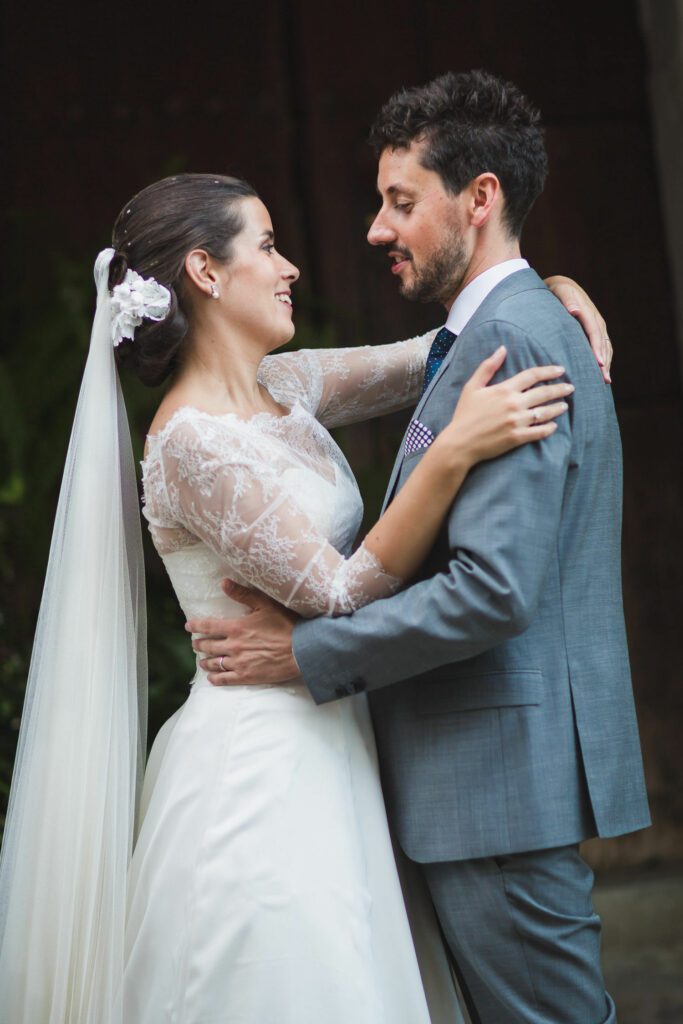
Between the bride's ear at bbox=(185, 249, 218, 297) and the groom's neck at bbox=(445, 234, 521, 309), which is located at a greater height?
the bride's ear at bbox=(185, 249, 218, 297)

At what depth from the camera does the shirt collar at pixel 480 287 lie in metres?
2.47

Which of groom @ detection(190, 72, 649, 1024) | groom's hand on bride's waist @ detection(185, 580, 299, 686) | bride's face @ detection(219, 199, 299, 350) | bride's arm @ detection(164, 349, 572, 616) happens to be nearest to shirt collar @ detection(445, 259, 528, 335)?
groom @ detection(190, 72, 649, 1024)

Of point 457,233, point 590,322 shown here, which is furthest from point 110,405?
point 590,322

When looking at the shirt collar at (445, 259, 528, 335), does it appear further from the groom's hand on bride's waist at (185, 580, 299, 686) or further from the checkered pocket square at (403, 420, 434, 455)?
the groom's hand on bride's waist at (185, 580, 299, 686)

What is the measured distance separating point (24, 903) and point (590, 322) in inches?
62.7

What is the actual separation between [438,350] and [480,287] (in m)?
0.17

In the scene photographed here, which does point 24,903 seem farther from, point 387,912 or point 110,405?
point 110,405

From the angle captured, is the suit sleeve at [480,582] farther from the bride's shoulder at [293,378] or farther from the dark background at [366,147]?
the dark background at [366,147]

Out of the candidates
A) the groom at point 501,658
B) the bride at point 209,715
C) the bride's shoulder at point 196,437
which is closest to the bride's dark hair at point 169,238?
the bride at point 209,715

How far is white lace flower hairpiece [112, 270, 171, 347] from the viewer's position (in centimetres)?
254

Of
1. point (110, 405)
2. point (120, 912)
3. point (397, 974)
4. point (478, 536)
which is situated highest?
point (110, 405)

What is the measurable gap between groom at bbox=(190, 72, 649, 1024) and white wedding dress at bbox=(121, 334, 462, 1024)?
0.27 feet

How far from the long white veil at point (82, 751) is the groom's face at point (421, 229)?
22.6 inches

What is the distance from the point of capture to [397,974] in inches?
94.0
